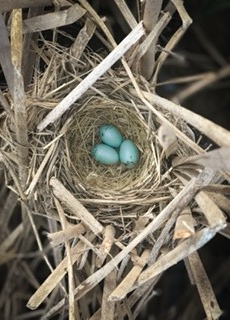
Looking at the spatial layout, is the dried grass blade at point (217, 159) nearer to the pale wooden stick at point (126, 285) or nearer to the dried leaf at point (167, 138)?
the dried leaf at point (167, 138)

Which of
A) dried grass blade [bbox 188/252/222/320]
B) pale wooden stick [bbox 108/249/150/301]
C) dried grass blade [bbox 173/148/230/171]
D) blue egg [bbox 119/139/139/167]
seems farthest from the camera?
blue egg [bbox 119/139/139/167]

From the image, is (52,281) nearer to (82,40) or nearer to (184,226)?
(184,226)

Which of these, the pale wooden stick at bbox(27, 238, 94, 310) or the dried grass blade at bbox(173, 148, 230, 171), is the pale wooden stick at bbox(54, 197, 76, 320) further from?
the dried grass blade at bbox(173, 148, 230, 171)

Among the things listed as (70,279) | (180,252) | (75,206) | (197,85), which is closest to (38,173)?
(75,206)

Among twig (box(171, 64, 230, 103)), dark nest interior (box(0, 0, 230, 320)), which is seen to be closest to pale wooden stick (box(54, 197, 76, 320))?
dark nest interior (box(0, 0, 230, 320))

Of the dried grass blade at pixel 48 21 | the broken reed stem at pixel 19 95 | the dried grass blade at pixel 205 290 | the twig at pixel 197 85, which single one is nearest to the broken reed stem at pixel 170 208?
the dried grass blade at pixel 205 290

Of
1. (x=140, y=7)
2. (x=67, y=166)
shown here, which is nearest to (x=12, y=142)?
(x=67, y=166)
